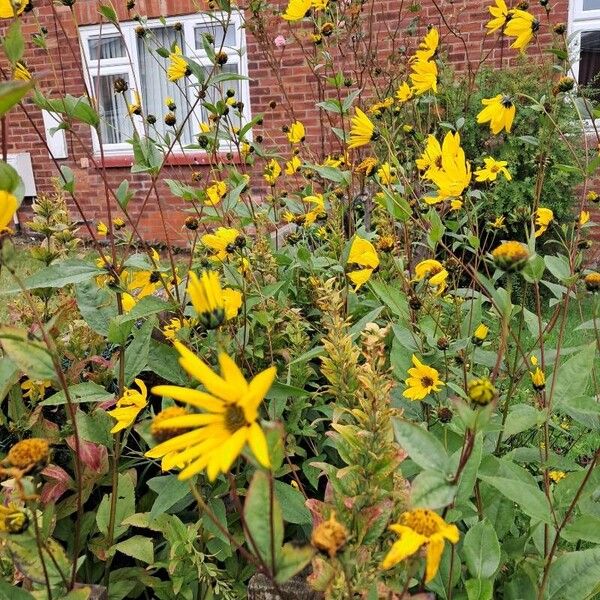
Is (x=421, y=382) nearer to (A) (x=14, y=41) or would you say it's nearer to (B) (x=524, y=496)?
(B) (x=524, y=496)

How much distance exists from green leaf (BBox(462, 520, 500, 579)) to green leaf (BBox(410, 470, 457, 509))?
0.78 feet

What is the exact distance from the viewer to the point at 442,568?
0.75m

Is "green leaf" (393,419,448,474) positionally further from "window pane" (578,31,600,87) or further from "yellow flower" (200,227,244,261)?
"window pane" (578,31,600,87)

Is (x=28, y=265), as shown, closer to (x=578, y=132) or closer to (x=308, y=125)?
(x=308, y=125)

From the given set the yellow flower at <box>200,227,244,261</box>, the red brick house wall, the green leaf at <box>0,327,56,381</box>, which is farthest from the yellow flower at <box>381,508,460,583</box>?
the red brick house wall

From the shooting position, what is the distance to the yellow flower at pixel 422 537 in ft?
1.39

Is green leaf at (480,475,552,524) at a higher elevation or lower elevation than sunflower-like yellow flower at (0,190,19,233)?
lower

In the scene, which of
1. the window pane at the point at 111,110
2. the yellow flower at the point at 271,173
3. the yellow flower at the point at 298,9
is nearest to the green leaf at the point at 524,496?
the yellow flower at the point at 271,173

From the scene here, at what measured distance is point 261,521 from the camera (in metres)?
0.46

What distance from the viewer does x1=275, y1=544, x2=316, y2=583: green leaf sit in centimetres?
45

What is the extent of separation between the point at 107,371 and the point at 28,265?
3.65 m

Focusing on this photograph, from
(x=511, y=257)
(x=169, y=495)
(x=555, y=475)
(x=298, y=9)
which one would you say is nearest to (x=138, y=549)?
(x=169, y=495)

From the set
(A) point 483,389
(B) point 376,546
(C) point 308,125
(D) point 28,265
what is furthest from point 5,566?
(C) point 308,125

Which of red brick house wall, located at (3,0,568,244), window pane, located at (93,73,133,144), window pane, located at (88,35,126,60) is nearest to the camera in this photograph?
red brick house wall, located at (3,0,568,244)
